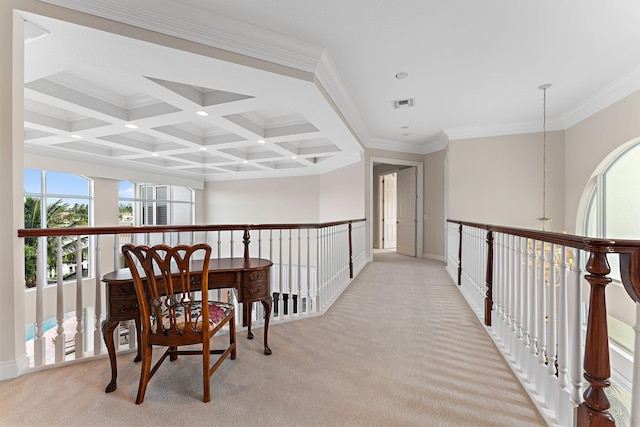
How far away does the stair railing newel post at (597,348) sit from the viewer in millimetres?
1086

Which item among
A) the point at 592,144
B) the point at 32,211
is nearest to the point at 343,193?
the point at 592,144

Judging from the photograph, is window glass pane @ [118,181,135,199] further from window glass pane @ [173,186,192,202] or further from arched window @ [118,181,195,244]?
window glass pane @ [173,186,192,202]

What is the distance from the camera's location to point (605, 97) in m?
4.04

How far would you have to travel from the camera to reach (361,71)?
3439 millimetres

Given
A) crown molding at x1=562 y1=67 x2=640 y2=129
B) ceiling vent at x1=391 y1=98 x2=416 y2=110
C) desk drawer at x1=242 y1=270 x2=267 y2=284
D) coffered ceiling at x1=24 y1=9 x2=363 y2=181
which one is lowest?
desk drawer at x1=242 y1=270 x2=267 y2=284

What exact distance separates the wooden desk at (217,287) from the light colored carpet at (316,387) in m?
0.21

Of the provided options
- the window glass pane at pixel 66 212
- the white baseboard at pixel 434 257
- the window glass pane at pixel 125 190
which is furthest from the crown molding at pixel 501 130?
the window glass pane at pixel 66 212

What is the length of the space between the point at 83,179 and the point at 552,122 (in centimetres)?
1054

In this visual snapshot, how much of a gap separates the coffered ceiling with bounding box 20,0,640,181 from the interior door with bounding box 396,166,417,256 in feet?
5.82

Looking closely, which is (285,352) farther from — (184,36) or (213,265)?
(184,36)

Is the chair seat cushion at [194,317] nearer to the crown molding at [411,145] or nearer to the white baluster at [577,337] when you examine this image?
the white baluster at [577,337]

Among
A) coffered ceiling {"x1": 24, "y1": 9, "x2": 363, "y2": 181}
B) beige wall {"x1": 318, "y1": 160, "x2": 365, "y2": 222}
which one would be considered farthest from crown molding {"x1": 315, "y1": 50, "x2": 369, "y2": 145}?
beige wall {"x1": 318, "y1": 160, "x2": 365, "y2": 222}

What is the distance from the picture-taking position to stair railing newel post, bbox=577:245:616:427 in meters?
1.09

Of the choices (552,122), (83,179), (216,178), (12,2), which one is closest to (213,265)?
(12,2)
